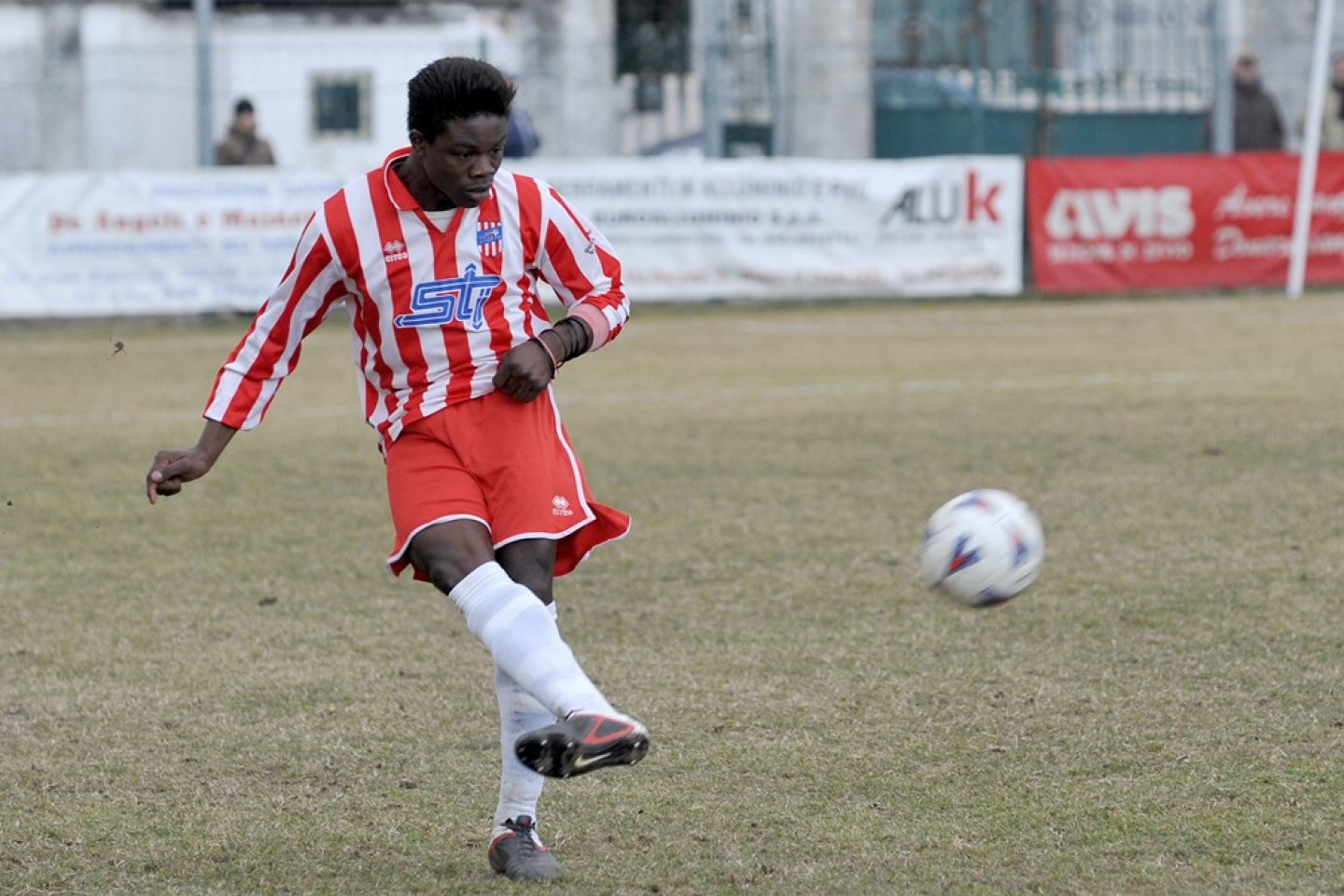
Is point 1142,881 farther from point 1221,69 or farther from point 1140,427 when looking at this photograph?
point 1221,69

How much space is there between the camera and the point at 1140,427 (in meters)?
10.5

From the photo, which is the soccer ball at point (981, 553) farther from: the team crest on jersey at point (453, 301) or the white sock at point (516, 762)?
the team crest on jersey at point (453, 301)

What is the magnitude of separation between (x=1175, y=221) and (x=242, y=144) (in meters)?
8.69

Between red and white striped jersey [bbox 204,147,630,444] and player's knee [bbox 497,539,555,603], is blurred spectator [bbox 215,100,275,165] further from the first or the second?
player's knee [bbox 497,539,555,603]

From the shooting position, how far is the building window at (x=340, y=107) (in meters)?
25.0

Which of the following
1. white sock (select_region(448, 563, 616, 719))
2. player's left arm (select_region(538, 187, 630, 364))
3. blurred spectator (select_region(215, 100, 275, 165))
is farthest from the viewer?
blurred spectator (select_region(215, 100, 275, 165))

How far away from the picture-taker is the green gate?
23453 mm

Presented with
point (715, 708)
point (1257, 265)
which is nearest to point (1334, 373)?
point (1257, 265)

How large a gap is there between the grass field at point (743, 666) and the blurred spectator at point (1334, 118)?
379 inches

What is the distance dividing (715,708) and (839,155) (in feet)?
58.4

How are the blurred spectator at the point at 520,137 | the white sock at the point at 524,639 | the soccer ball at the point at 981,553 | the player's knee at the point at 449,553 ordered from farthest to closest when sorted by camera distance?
the blurred spectator at the point at 520,137 → the soccer ball at the point at 981,553 → the player's knee at the point at 449,553 → the white sock at the point at 524,639

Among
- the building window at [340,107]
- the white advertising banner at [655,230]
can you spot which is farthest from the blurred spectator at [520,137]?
the building window at [340,107]

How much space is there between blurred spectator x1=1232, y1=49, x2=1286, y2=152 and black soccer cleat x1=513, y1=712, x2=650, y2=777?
61.3 feet

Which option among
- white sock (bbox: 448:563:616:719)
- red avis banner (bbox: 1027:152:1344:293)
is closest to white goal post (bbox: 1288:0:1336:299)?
red avis banner (bbox: 1027:152:1344:293)
